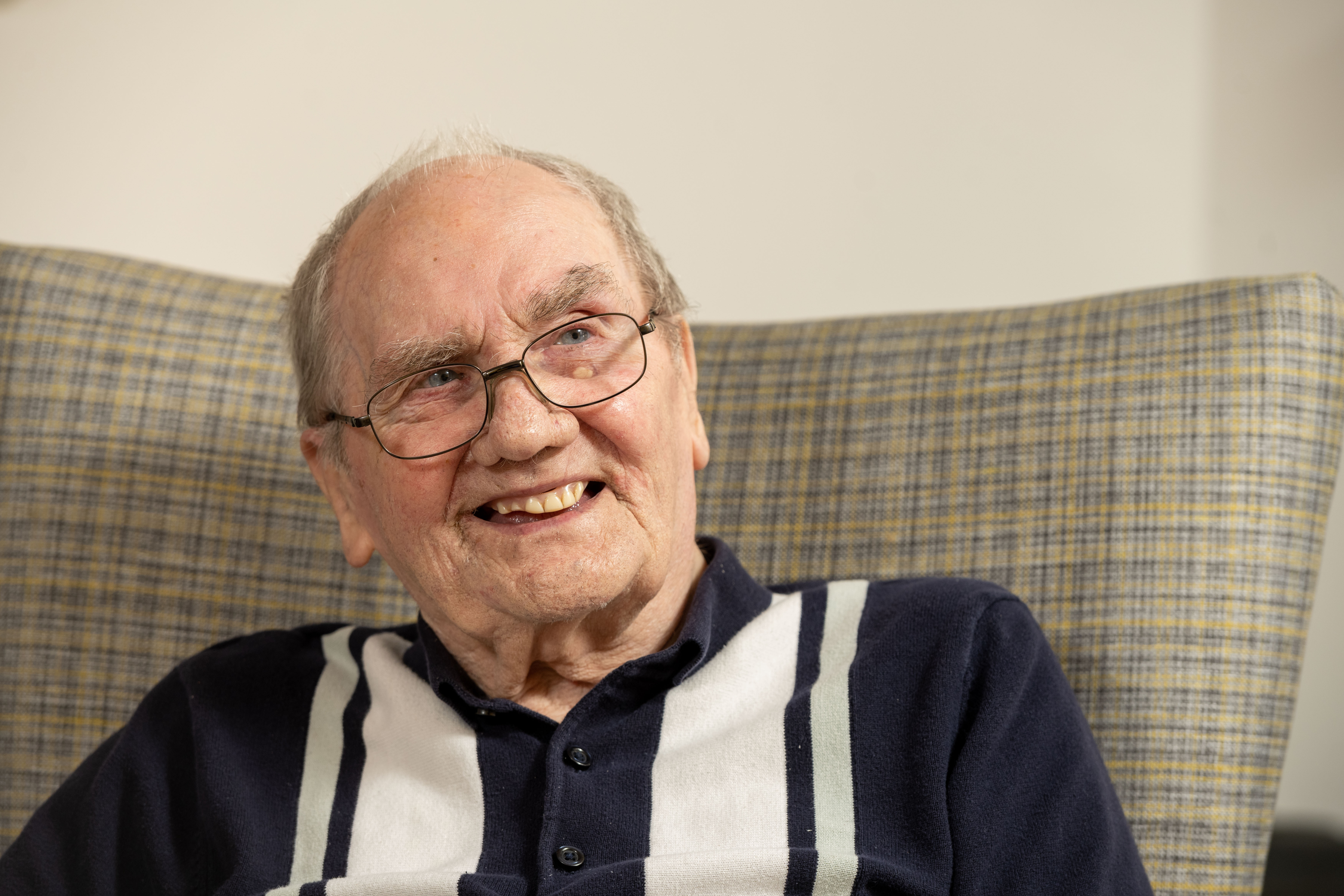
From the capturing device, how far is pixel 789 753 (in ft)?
3.35

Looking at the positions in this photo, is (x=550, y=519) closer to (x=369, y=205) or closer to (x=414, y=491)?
(x=414, y=491)

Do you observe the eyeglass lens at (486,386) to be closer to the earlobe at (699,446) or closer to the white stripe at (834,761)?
the earlobe at (699,446)

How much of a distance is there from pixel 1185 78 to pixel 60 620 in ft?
5.77

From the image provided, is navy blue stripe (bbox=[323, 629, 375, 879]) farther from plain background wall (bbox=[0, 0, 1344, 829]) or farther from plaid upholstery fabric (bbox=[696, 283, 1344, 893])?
plain background wall (bbox=[0, 0, 1344, 829])

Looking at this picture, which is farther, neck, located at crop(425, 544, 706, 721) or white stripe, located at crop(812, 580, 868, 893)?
neck, located at crop(425, 544, 706, 721)

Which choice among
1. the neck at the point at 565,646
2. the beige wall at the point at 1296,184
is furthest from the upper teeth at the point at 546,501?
the beige wall at the point at 1296,184

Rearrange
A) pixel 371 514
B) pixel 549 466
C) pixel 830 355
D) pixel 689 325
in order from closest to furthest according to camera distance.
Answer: pixel 549 466
pixel 371 514
pixel 830 355
pixel 689 325

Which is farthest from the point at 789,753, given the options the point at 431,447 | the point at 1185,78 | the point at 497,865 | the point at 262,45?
the point at 262,45

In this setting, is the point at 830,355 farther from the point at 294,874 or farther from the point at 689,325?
the point at 294,874

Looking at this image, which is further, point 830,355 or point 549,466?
point 830,355

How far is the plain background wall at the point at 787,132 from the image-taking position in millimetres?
1664

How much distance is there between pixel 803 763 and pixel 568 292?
0.49 metres

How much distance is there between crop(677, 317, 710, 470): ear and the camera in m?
1.21

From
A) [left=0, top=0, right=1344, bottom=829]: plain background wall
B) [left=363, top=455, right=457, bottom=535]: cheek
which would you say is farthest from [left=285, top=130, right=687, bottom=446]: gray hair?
[left=0, top=0, right=1344, bottom=829]: plain background wall
